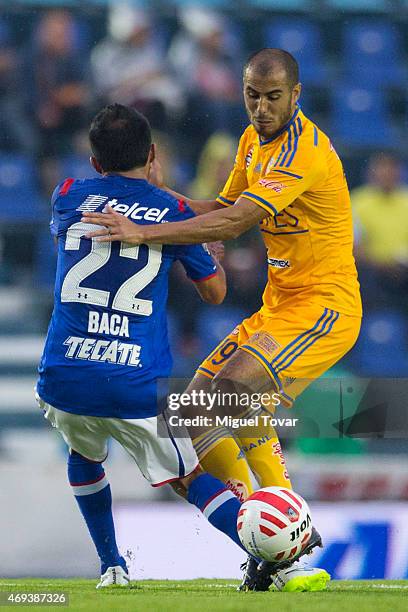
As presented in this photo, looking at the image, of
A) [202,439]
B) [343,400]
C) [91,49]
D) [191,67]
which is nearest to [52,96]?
[91,49]

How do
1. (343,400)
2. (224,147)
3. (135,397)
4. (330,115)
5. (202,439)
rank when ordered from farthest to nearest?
(330,115) → (224,147) → (343,400) → (202,439) → (135,397)

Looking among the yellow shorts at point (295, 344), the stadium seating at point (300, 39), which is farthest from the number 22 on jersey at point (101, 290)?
the stadium seating at point (300, 39)

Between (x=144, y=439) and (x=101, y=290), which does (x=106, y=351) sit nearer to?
(x=101, y=290)

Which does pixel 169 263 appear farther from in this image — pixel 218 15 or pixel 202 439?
pixel 218 15

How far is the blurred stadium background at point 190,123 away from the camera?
28.7 ft

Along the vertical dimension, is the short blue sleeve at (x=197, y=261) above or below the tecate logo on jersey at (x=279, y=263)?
above

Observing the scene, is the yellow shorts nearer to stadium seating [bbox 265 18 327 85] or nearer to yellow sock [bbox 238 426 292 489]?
yellow sock [bbox 238 426 292 489]

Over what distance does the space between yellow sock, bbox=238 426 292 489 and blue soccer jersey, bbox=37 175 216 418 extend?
2.48 feet

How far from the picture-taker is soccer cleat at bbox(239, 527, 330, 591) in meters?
4.56

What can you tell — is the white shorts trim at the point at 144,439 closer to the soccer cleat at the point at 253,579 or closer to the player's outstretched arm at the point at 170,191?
the soccer cleat at the point at 253,579

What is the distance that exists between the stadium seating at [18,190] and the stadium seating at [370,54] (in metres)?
2.99

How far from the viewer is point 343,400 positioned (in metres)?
6.24

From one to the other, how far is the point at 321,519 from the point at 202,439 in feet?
5.76

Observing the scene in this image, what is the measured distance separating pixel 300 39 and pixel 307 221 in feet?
18.2
